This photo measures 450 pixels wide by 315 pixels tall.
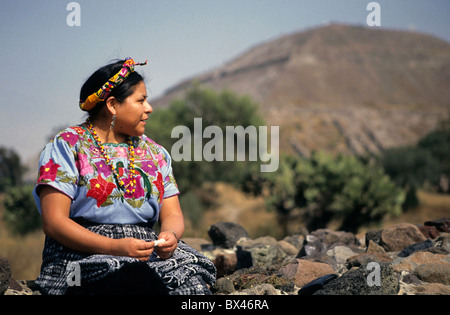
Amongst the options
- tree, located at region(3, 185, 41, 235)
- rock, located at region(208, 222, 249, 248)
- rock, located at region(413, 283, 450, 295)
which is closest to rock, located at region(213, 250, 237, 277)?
rock, located at region(208, 222, 249, 248)

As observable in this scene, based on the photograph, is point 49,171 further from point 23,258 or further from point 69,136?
point 23,258

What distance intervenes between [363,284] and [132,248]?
1.73 meters

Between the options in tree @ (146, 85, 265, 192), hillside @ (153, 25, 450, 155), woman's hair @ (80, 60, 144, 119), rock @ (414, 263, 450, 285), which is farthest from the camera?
hillside @ (153, 25, 450, 155)

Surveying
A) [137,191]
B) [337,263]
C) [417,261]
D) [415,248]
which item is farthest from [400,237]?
[137,191]

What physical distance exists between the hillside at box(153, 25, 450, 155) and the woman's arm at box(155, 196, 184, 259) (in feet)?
189

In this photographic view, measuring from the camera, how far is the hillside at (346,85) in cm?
6788

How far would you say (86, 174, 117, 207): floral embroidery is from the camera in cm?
285

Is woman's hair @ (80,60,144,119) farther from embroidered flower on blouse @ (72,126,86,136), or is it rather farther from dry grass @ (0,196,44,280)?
dry grass @ (0,196,44,280)

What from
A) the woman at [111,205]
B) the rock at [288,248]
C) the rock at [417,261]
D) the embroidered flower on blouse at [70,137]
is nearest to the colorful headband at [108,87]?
the woman at [111,205]

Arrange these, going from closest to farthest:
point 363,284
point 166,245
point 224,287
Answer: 1. point 166,245
2. point 363,284
3. point 224,287

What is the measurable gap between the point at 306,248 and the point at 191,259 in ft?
7.43

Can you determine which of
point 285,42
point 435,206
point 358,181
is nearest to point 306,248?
point 358,181

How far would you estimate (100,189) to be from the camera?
9.42 ft
